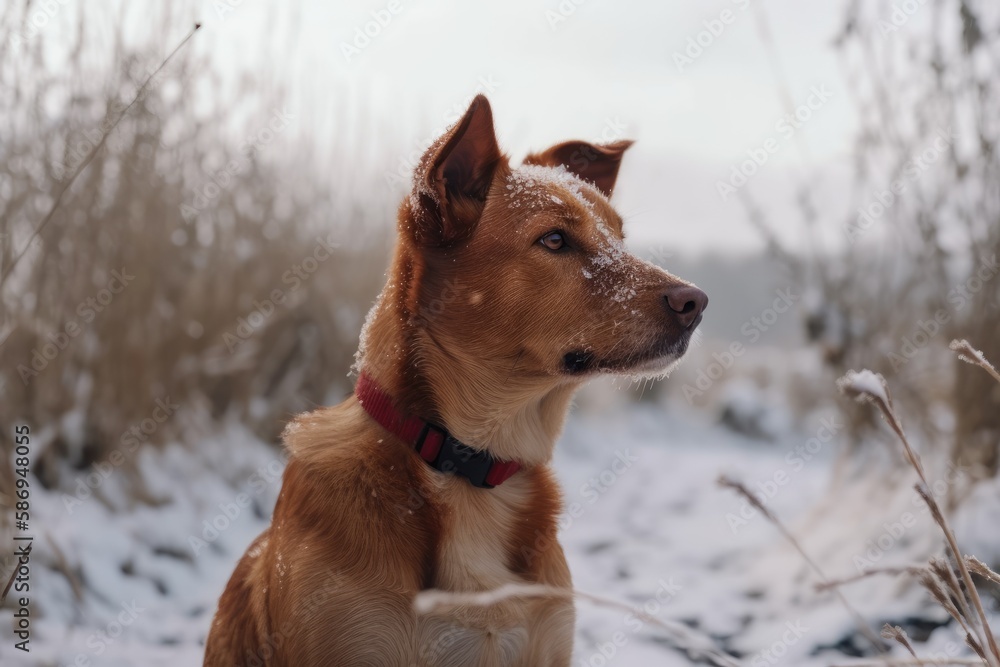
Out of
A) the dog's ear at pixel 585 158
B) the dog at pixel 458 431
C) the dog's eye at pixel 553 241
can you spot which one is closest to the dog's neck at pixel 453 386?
the dog at pixel 458 431

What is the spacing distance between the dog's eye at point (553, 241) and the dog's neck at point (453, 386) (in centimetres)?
41

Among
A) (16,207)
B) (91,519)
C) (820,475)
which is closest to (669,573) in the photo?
(820,475)

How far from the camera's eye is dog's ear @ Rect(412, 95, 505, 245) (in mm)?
2545

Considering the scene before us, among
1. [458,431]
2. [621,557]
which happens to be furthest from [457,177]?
[621,557]

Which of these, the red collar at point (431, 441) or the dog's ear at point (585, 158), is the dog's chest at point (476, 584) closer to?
the red collar at point (431, 441)

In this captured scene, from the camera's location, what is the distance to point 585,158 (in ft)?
10.7

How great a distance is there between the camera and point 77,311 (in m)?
4.59

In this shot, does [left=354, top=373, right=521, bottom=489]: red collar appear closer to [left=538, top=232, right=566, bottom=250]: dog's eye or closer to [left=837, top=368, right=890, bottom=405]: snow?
[left=538, top=232, right=566, bottom=250]: dog's eye

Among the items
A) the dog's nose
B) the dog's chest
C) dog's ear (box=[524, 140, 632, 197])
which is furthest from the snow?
dog's ear (box=[524, 140, 632, 197])

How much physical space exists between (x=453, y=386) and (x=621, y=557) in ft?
10.6

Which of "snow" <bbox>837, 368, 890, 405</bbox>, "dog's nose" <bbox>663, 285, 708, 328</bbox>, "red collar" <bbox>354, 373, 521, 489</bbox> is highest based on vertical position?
"snow" <bbox>837, 368, 890, 405</bbox>

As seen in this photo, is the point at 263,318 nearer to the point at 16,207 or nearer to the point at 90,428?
the point at 90,428

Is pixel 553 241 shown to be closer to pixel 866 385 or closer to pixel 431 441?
pixel 431 441

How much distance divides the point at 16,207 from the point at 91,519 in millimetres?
1623
